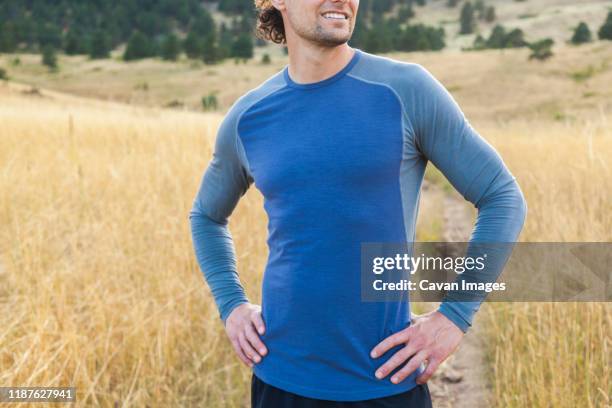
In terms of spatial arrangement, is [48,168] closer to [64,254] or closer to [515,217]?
[64,254]

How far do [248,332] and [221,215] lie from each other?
0.45 meters

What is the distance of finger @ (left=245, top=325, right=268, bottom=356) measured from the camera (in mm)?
1597

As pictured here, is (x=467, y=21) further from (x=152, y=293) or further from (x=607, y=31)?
(x=152, y=293)

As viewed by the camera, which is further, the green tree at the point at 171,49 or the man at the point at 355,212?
the green tree at the point at 171,49

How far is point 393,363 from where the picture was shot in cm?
145

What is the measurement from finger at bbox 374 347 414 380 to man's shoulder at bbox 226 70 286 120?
761 mm

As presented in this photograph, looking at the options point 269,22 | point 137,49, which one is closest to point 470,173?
point 269,22

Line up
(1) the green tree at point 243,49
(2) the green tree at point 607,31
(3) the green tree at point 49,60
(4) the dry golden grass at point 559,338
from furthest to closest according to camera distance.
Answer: (1) the green tree at point 243,49 → (3) the green tree at point 49,60 → (2) the green tree at point 607,31 → (4) the dry golden grass at point 559,338

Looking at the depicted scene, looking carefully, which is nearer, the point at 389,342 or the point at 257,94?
the point at 389,342

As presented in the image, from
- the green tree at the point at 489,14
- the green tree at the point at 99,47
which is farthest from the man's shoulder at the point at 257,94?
the green tree at the point at 489,14

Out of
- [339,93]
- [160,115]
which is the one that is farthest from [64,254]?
[160,115]

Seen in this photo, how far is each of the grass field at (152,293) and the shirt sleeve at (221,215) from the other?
1.00m

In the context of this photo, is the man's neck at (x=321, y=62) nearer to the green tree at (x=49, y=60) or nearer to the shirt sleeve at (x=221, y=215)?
the shirt sleeve at (x=221, y=215)

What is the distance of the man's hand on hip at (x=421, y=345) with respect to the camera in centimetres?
146
